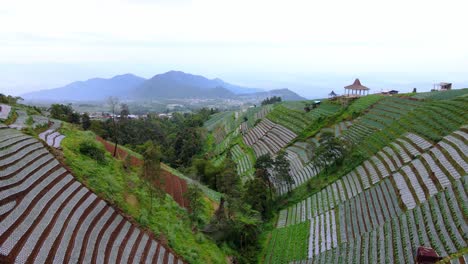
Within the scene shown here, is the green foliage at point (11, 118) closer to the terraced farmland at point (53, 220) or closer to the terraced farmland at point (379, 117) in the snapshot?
the terraced farmland at point (53, 220)

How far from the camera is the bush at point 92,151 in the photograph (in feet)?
71.4

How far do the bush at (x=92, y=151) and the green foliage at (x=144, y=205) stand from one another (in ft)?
1.13

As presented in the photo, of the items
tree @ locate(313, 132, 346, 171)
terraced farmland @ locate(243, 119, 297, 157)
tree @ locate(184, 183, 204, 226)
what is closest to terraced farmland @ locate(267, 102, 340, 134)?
terraced farmland @ locate(243, 119, 297, 157)

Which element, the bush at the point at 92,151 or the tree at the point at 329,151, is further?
the tree at the point at 329,151

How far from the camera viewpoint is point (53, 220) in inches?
546

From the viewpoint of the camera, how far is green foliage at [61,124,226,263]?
17.4m

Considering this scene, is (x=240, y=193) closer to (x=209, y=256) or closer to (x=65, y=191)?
(x=209, y=256)

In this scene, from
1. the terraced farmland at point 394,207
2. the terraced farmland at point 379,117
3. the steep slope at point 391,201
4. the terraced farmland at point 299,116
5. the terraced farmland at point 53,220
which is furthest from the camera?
the terraced farmland at point 299,116

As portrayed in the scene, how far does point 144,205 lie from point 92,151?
594 centimetres

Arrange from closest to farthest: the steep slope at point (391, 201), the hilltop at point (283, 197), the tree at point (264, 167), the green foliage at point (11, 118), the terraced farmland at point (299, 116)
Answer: the hilltop at point (283, 197) < the steep slope at point (391, 201) < the green foliage at point (11, 118) < the tree at point (264, 167) < the terraced farmland at point (299, 116)

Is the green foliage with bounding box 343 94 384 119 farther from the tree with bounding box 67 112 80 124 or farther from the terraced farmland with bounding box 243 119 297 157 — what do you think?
the tree with bounding box 67 112 80 124

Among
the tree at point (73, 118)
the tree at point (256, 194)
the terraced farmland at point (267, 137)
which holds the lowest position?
the tree at point (256, 194)

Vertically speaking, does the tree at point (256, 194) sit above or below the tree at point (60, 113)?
below

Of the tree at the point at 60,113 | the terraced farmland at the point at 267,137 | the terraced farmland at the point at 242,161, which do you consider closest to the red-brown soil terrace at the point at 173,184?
the terraced farmland at the point at 242,161
